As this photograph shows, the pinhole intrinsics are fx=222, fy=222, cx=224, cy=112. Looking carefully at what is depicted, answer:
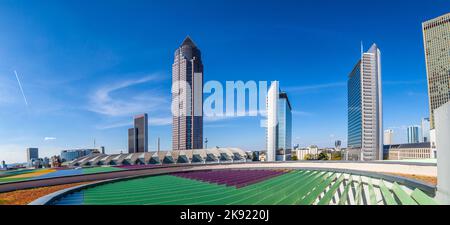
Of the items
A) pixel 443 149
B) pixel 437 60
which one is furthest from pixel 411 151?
pixel 443 149

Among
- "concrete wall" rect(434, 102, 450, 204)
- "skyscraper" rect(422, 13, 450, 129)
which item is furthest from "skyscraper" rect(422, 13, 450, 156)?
"concrete wall" rect(434, 102, 450, 204)

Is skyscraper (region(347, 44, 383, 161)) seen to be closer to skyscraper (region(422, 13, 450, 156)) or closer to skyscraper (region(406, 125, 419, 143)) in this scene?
skyscraper (region(406, 125, 419, 143))

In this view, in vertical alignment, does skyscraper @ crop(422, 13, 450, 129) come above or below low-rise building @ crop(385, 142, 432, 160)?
above

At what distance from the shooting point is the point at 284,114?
82688 millimetres

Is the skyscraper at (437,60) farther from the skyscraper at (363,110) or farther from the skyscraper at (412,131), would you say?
the skyscraper at (363,110)

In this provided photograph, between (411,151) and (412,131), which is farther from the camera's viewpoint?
(411,151)

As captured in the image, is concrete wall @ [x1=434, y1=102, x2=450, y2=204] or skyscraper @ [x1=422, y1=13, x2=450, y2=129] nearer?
concrete wall @ [x1=434, y1=102, x2=450, y2=204]

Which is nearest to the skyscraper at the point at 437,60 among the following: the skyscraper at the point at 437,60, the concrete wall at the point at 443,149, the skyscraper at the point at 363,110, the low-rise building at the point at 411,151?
the skyscraper at the point at 437,60

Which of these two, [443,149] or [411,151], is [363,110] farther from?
[443,149]
